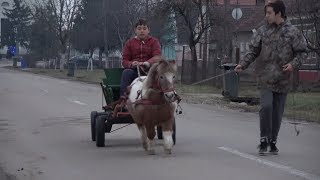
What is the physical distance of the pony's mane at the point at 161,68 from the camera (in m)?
10.2

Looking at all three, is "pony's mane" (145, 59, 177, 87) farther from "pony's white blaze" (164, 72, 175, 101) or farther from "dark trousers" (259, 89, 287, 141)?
"dark trousers" (259, 89, 287, 141)

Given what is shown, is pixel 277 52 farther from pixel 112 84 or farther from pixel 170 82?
pixel 112 84

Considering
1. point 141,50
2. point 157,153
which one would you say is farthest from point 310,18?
point 157,153

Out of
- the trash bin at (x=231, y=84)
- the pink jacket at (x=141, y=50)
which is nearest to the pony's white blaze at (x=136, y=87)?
the pink jacket at (x=141, y=50)

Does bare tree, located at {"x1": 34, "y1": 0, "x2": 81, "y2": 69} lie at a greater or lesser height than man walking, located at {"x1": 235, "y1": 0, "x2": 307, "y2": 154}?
greater

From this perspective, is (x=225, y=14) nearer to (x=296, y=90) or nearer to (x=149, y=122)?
(x=296, y=90)

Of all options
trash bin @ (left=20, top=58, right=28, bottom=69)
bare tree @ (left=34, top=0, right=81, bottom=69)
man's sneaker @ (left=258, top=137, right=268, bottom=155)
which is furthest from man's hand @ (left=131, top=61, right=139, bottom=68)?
trash bin @ (left=20, top=58, right=28, bottom=69)

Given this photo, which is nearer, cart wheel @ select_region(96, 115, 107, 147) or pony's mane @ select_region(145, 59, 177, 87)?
pony's mane @ select_region(145, 59, 177, 87)

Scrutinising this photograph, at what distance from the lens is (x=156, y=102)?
34.0ft

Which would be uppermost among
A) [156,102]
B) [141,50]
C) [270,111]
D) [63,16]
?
[63,16]

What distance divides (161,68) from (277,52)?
1.76 meters

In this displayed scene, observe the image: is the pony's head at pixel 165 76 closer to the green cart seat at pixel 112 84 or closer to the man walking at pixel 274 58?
the man walking at pixel 274 58

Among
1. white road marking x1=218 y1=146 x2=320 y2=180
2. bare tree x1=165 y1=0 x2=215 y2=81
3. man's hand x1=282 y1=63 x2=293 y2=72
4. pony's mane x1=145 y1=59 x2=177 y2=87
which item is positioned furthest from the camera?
bare tree x1=165 y1=0 x2=215 y2=81

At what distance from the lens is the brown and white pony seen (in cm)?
1015
